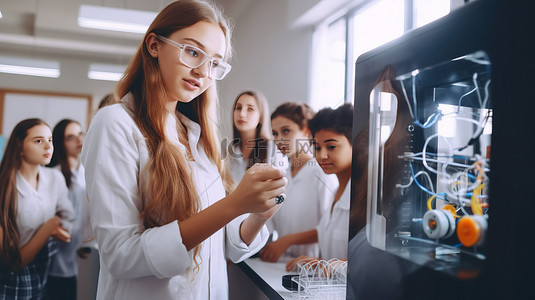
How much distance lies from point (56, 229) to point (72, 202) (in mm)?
103

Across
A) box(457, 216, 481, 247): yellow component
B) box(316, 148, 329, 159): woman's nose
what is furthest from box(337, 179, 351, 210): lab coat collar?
box(457, 216, 481, 247): yellow component

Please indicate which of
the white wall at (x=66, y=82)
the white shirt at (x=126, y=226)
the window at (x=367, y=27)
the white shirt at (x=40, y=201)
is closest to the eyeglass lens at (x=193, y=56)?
the white shirt at (x=126, y=226)

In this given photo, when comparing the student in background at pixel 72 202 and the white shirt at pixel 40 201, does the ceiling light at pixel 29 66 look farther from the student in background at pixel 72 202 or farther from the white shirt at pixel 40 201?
the white shirt at pixel 40 201

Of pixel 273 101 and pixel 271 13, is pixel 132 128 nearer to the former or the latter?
pixel 273 101

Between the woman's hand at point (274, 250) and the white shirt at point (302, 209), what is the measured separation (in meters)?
0.05

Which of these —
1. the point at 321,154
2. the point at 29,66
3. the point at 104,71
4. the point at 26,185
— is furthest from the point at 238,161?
the point at 29,66

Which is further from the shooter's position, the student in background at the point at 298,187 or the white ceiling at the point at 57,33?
the white ceiling at the point at 57,33

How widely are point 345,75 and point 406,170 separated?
64 cm

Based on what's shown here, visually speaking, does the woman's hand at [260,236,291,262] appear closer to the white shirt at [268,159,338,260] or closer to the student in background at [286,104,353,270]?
the white shirt at [268,159,338,260]

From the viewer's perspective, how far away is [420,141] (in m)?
0.65

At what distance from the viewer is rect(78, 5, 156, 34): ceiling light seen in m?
1.25

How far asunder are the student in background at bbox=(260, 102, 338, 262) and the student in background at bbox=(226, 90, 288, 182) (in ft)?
0.15

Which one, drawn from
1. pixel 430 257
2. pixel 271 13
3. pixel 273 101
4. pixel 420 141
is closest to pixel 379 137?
pixel 420 141

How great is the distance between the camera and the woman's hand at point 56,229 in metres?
1.27
